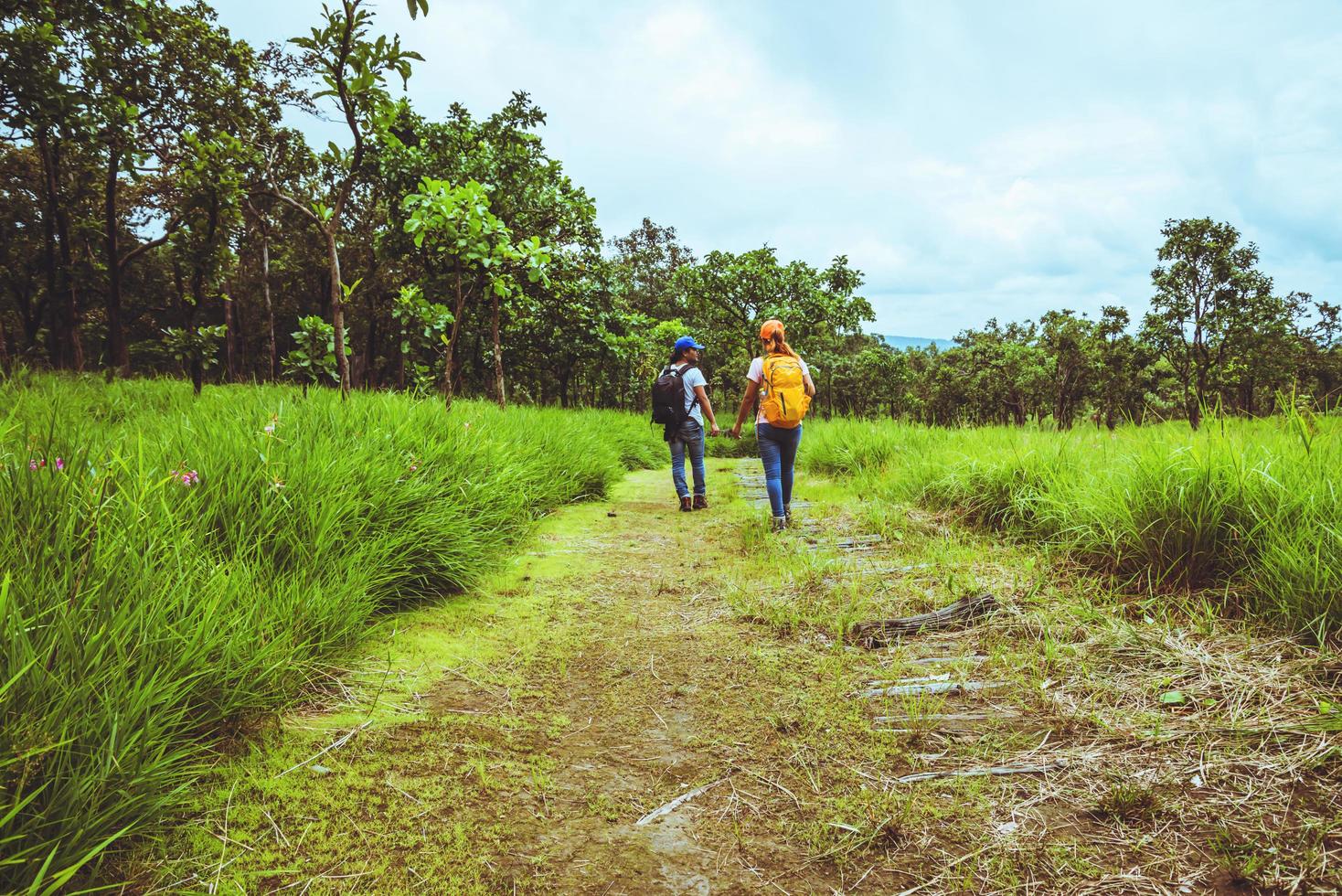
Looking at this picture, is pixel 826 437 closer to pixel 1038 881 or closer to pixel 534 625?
pixel 534 625

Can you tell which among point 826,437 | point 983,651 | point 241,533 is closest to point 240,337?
point 826,437

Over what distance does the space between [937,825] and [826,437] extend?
318 inches

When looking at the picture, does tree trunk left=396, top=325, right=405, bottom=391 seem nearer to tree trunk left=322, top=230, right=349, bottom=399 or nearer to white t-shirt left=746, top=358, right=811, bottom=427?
tree trunk left=322, top=230, right=349, bottom=399

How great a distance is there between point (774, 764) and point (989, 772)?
0.65m

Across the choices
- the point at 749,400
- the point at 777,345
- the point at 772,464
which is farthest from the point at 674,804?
the point at 777,345

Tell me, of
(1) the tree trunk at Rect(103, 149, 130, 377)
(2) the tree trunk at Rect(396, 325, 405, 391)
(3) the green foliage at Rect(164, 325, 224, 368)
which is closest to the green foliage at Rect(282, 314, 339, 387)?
(3) the green foliage at Rect(164, 325, 224, 368)

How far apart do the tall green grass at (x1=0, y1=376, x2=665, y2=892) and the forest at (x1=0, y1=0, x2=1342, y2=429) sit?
206 centimetres

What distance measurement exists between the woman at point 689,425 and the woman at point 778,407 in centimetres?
129

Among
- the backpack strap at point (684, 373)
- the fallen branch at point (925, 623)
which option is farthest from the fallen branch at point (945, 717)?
the backpack strap at point (684, 373)

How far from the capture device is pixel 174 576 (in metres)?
1.81

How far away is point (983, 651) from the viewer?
8.14 ft

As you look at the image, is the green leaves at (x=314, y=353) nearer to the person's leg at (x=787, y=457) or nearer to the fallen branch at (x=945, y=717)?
the person's leg at (x=787, y=457)

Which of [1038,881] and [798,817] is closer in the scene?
[1038,881]

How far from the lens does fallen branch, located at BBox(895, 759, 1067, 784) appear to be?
1657mm
